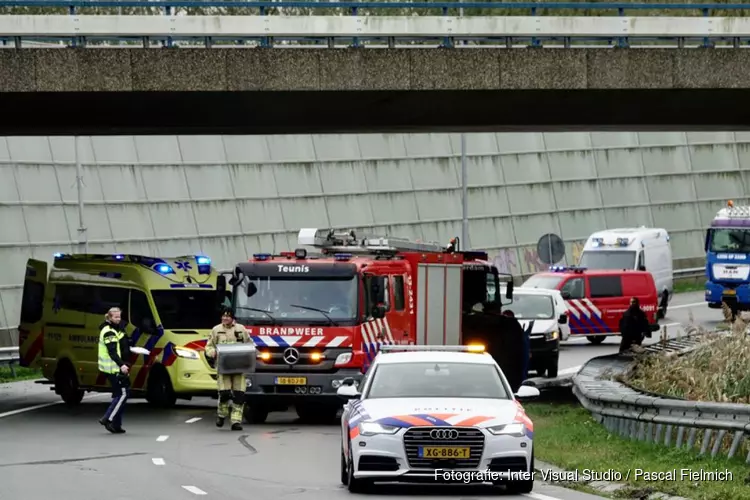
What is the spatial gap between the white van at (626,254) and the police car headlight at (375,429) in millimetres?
35729

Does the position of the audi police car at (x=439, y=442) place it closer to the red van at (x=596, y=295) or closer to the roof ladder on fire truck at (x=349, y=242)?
the roof ladder on fire truck at (x=349, y=242)

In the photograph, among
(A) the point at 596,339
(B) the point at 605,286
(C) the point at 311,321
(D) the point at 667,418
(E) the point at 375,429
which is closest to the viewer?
(E) the point at 375,429

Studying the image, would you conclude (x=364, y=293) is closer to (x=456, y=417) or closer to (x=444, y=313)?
(x=444, y=313)

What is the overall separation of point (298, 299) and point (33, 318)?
7537 mm

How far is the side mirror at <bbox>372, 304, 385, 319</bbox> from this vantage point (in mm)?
23686

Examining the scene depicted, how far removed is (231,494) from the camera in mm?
14484

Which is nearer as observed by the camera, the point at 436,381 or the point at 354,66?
the point at 436,381

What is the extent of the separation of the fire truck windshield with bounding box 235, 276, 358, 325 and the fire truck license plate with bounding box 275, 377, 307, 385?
0.88 metres

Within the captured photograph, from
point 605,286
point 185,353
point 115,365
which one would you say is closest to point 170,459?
point 115,365

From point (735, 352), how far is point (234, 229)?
3135 centimetres

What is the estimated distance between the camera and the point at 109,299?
27.2 meters

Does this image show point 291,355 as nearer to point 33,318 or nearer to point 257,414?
point 257,414

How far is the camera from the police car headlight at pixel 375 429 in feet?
46.3

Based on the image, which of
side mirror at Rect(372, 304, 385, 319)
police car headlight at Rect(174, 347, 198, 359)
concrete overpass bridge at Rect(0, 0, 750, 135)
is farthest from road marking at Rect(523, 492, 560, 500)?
police car headlight at Rect(174, 347, 198, 359)
